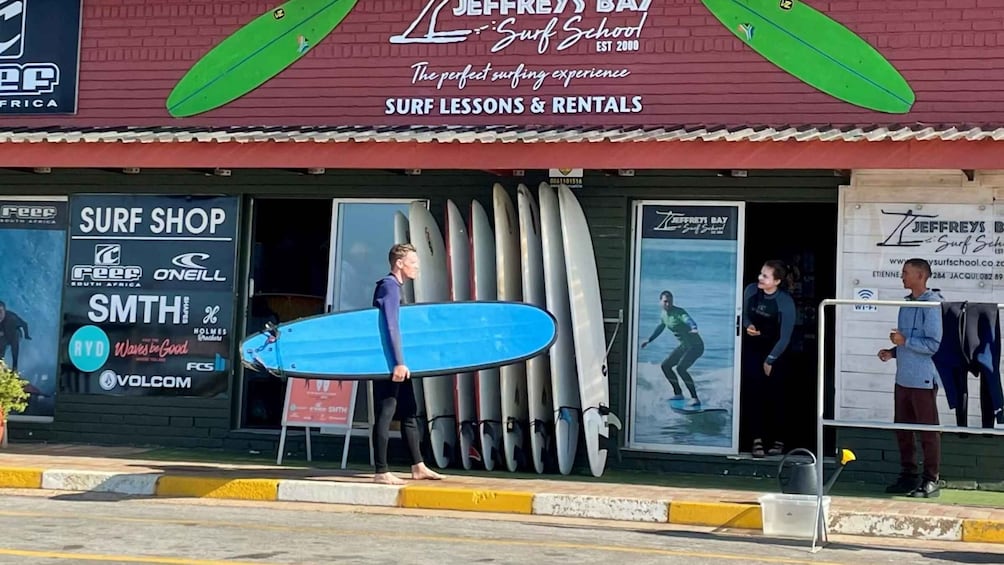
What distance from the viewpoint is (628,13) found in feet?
42.2

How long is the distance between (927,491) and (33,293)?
8.64 m

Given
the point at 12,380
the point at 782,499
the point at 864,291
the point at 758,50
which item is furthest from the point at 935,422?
the point at 12,380

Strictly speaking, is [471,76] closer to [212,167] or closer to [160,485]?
[212,167]

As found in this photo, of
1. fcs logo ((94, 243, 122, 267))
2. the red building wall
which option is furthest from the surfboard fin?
fcs logo ((94, 243, 122, 267))

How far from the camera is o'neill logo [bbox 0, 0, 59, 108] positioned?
1431 cm

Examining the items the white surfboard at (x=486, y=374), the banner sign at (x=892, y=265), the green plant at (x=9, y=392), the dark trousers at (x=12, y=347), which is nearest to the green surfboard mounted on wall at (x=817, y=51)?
the banner sign at (x=892, y=265)

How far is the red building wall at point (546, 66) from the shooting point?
39.5 ft

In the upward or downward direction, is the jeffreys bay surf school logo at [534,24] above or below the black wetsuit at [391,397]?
above

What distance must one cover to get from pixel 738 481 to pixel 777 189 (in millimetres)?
2535

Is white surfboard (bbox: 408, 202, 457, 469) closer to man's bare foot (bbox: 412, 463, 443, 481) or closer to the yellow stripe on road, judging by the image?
man's bare foot (bbox: 412, 463, 443, 481)

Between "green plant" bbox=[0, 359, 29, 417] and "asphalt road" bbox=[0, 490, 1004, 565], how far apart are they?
2.37 meters

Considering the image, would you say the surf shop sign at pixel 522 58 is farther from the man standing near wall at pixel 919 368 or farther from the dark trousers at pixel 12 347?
the dark trousers at pixel 12 347

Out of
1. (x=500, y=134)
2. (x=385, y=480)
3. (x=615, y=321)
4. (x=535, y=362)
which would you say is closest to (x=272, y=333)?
(x=385, y=480)

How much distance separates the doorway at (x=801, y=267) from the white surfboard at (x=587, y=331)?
5.31 ft
